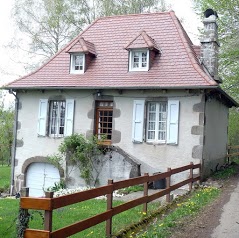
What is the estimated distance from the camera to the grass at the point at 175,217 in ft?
23.0

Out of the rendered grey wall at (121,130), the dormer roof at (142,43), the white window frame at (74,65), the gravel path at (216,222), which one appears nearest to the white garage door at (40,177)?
the rendered grey wall at (121,130)

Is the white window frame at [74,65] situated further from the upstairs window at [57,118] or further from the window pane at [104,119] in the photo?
the window pane at [104,119]

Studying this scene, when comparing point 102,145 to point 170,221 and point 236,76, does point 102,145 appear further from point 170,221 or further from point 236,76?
point 236,76

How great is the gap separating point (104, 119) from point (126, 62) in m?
2.59

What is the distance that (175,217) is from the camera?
8.34 metres

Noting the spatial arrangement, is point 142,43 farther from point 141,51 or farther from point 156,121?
point 156,121

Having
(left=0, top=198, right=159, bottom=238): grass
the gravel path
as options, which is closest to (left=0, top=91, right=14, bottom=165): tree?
(left=0, top=198, right=159, bottom=238): grass

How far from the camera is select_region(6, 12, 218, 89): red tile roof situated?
14820mm

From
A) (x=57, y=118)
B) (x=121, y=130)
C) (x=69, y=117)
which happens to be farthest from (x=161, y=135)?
(x=57, y=118)

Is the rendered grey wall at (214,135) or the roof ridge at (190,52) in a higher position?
the roof ridge at (190,52)

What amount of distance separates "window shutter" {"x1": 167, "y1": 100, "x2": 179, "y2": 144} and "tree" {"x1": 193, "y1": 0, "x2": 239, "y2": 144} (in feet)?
16.0

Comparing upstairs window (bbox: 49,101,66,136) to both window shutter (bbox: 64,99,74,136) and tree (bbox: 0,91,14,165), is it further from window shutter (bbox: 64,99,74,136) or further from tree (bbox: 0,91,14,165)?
tree (bbox: 0,91,14,165)

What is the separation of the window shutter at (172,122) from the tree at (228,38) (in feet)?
16.0

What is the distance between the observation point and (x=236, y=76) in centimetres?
2228
